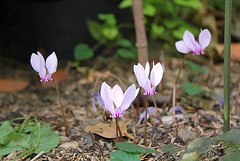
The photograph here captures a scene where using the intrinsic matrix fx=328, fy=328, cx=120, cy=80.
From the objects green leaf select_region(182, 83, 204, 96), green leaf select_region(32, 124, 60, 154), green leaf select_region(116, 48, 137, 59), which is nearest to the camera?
green leaf select_region(32, 124, 60, 154)

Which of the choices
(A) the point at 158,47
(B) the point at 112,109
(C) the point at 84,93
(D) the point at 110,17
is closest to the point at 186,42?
(B) the point at 112,109

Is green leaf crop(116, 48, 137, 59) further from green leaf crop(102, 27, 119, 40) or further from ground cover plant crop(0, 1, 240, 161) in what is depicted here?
ground cover plant crop(0, 1, 240, 161)

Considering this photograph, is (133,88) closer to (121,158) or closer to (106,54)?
(121,158)

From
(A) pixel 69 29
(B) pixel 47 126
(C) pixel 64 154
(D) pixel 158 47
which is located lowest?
(C) pixel 64 154

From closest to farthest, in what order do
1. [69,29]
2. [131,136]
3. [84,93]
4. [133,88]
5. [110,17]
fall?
[133,88]
[131,136]
[84,93]
[110,17]
[69,29]

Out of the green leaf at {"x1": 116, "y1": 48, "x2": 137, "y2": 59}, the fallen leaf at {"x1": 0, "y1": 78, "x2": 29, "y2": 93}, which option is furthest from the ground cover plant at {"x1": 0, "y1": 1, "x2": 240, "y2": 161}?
the green leaf at {"x1": 116, "y1": 48, "x2": 137, "y2": 59}

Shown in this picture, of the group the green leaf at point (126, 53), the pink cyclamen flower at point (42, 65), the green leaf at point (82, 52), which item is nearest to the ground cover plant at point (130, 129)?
the pink cyclamen flower at point (42, 65)

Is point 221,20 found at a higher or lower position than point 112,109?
higher
